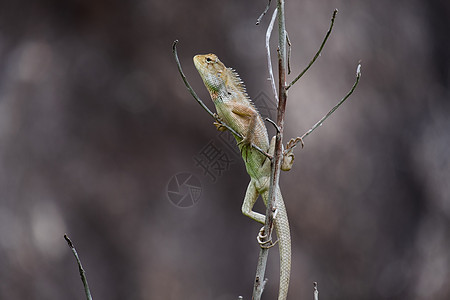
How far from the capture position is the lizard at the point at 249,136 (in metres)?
1.21

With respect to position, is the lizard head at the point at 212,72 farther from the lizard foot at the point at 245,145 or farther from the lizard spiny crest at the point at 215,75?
the lizard foot at the point at 245,145

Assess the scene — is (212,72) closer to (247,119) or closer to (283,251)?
(247,119)

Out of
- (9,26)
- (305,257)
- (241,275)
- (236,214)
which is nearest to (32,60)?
(9,26)

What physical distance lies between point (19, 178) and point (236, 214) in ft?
4.38

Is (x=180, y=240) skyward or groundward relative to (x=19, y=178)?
groundward

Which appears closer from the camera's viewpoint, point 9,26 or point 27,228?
point 27,228

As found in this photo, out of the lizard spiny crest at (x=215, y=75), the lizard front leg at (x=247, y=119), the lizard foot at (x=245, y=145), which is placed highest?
the lizard spiny crest at (x=215, y=75)

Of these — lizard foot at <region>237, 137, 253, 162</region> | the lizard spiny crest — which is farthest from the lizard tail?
the lizard spiny crest

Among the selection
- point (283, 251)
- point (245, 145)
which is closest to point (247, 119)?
point (245, 145)

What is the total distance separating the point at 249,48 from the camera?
9.95 ft

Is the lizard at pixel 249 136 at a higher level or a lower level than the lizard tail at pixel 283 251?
higher

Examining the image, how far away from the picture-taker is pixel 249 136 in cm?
122

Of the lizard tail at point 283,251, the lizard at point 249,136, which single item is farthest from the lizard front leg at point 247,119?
the lizard tail at point 283,251

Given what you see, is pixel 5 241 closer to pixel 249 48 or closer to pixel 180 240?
pixel 180 240
